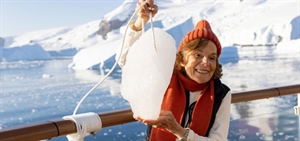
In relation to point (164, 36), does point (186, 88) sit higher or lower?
lower

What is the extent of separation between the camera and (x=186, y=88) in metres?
1.01

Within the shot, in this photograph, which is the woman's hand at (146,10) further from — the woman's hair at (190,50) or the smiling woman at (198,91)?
the woman's hair at (190,50)

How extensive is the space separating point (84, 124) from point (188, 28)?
64.4 feet

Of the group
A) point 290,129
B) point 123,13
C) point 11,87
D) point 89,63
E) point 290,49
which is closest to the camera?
point 290,129

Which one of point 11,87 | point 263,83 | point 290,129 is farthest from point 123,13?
point 290,129

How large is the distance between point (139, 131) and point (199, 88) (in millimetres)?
4924

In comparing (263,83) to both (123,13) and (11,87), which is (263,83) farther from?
(123,13)

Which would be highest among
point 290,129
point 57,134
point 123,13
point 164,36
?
point 123,13

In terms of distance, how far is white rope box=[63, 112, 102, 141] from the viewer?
37.3 inches

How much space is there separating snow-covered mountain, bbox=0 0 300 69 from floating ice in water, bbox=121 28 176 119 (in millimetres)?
13982

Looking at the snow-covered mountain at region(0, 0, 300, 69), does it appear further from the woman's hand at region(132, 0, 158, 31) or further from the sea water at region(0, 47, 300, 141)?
the woman's hand at region(132, 0, 158, 31)

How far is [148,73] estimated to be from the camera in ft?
2.63

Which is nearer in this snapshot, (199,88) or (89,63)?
(199,88)

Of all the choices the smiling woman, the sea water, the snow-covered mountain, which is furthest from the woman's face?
the snow-covered mountain
